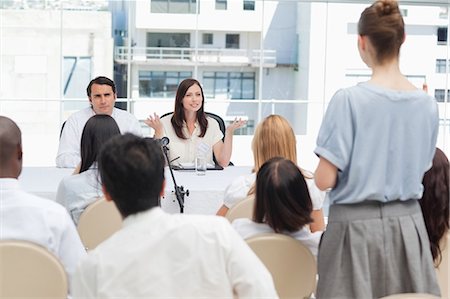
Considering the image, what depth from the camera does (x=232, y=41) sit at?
16.9m

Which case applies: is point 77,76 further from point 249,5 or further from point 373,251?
point 373,251

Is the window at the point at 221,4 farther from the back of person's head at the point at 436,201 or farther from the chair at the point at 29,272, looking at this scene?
the chair at the point at 29,272

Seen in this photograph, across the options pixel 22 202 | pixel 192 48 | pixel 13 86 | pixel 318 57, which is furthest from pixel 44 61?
pixel 22 202

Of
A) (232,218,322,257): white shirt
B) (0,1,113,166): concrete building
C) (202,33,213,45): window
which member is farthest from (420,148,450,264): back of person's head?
(202,33,213,45): window

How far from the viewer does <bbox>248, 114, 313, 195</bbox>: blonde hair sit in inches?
102

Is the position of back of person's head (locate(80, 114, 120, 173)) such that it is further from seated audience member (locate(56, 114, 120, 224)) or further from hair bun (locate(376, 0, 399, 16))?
hair bun (locate(376, 0, 399, 16))

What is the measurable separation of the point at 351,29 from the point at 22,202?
1561 centimetres

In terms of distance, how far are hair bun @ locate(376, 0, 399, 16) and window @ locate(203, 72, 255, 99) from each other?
15.6 m

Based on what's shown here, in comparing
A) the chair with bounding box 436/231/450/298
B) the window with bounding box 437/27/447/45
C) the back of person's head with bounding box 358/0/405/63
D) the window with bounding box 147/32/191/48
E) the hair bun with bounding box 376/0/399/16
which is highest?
the window with bounding box 437/27/447/45

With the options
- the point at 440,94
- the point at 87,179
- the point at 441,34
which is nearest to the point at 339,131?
the point at 87,179

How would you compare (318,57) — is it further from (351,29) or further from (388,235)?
(388,235)

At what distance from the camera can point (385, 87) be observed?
6.24ft

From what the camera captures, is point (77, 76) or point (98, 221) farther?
point (77, 76)

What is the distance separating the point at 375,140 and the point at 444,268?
0.60 meters
